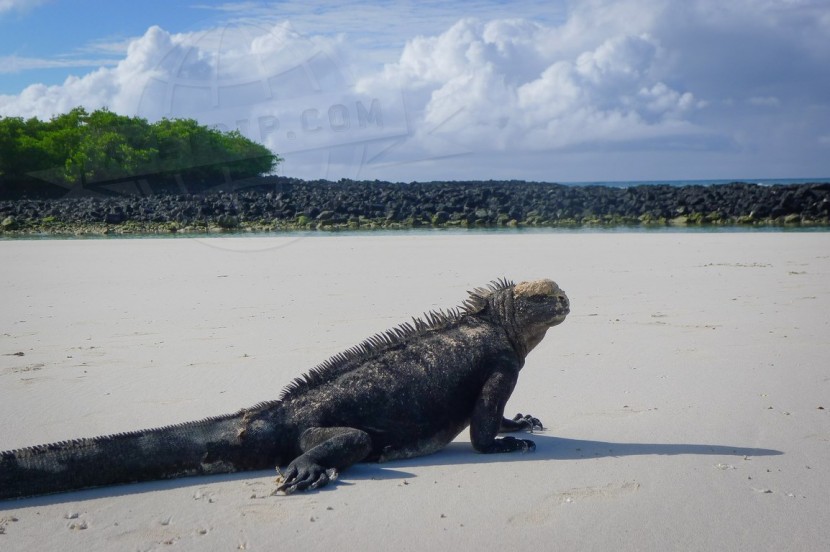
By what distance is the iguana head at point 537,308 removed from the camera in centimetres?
512

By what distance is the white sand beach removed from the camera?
144 inches

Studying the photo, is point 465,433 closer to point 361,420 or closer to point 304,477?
point 361,420

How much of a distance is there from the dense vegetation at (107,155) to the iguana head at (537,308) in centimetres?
4832

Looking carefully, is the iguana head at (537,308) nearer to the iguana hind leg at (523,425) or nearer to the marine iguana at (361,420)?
the marine iguana at (361,420)

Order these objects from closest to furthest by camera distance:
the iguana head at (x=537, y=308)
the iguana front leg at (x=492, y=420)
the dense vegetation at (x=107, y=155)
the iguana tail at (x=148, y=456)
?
the iguana tail at (x=148, y=456) < the iguana front leg at (x=492, y=420) < the iguana head at (x=537, y=308) < the dense vegetation at (x=107, y=155)

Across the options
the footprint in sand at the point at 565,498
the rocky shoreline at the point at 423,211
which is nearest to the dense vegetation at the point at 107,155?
the rocky shoreline at the point at 423,211

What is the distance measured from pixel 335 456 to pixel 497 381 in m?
1.11

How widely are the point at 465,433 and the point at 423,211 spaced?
28.6 meters

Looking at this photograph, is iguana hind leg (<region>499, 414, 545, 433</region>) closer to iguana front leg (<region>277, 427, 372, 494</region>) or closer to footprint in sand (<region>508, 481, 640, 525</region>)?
iguana front leg (<region>277, 427, 372, 494</region>)

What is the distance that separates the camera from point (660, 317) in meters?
8.88

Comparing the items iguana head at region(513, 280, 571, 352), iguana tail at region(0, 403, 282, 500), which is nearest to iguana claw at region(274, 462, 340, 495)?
iguana tail at region(0, 403, 282, 500)

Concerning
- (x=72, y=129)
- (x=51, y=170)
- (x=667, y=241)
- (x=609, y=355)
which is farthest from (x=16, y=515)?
(x=72, y=129)

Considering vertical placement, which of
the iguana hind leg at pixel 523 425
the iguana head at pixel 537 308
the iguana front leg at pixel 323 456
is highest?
the iguana head at pixel 537 308

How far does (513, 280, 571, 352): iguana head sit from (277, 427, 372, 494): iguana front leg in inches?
48.7
